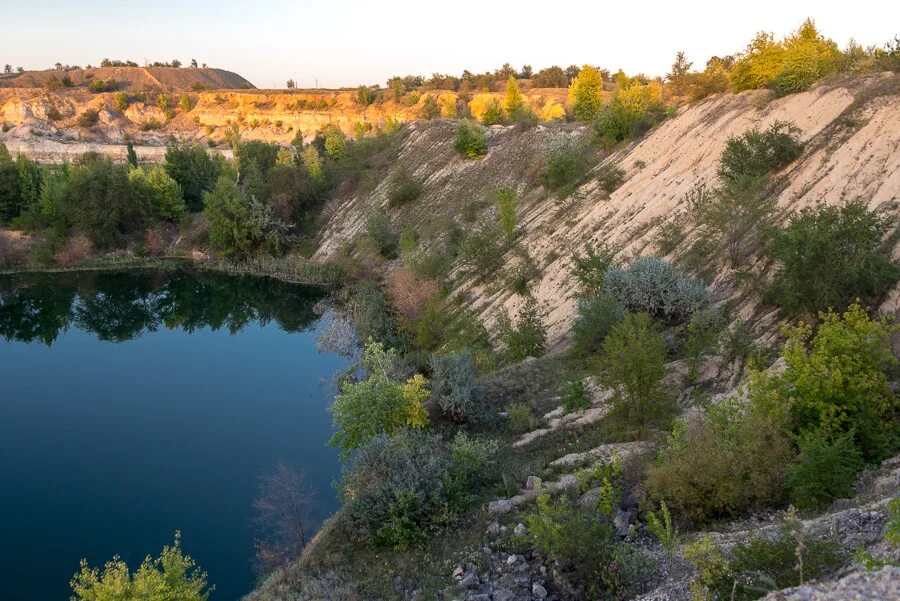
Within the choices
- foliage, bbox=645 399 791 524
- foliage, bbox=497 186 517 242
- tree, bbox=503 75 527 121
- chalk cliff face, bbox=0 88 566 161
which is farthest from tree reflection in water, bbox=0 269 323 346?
chalk cliff face, bbox=0 88 566 161

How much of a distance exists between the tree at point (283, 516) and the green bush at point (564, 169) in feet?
58.8

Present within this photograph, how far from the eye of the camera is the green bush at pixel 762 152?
19.4 m

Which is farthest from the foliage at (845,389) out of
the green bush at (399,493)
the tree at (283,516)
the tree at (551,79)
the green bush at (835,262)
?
the tree at (551,79)

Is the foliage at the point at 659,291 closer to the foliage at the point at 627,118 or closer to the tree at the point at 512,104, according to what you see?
the foliage at the point at 627,118

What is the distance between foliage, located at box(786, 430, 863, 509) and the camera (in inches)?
301

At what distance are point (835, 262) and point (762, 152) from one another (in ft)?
28.6

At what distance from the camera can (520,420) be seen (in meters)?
13.6

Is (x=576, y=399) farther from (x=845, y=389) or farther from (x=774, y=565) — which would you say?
(x=774, y=565)

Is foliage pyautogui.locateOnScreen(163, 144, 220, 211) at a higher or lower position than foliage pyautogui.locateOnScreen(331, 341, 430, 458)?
higher

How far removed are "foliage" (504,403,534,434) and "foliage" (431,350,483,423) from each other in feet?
2.86

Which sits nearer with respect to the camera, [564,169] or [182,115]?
[564,169]

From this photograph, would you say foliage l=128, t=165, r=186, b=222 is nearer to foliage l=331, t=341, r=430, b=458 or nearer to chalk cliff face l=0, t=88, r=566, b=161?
chalk cliff face l=0, t=88, r=566, b=161

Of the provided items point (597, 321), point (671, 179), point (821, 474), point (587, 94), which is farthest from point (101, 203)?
point (821, 474)

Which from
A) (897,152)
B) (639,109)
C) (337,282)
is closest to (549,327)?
(897,152)
